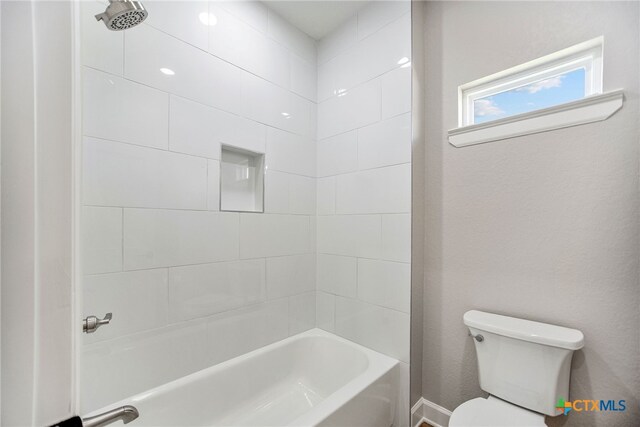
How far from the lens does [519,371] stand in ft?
4.35

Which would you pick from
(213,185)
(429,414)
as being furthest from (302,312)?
(213,185)

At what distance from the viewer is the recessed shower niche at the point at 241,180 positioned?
1742 millimetres

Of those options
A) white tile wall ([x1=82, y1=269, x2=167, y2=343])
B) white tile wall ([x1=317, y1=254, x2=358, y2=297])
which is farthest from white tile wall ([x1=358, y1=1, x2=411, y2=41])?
white tile wall ([x1=82, y1=269, x2=167, y2=343])

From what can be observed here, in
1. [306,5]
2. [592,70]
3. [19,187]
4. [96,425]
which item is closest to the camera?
[19,187]

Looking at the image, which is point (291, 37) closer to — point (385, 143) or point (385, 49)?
point (385, 49)

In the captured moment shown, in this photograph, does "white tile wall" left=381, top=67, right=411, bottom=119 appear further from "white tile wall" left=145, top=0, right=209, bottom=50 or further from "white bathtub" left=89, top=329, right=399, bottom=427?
"white bathtub" left=89, top=329, right=399, bottom=427

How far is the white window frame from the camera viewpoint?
134 cm

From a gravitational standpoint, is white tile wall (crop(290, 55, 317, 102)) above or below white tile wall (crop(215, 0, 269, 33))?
below

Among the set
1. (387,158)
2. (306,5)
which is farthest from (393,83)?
(306,5)

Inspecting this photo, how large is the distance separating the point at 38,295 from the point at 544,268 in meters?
1.85

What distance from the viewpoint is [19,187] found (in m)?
0.31

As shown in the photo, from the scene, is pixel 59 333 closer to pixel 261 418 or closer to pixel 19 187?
pixel 19 187

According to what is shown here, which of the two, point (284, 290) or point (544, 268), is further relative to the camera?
point (284, 290)

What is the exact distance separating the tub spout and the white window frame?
1987mm
